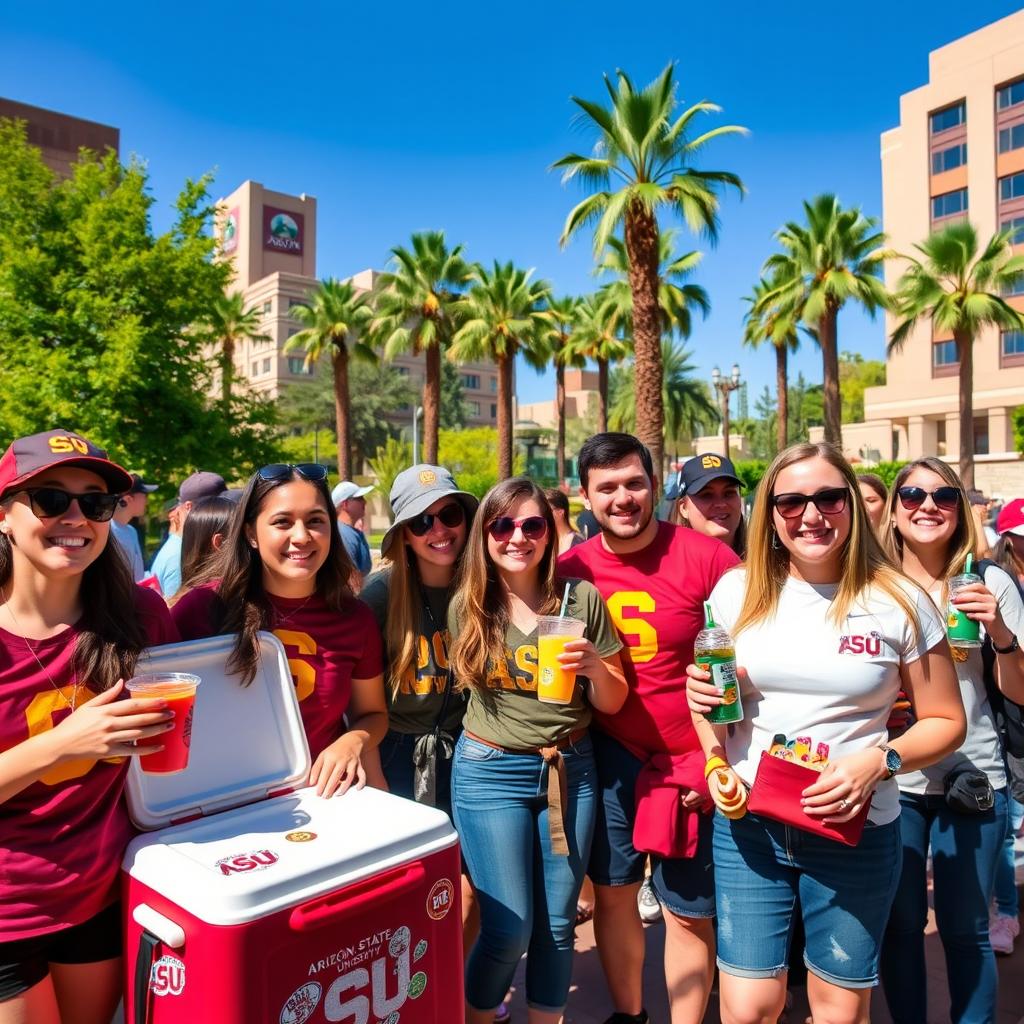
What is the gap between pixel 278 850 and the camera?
6.13 feet

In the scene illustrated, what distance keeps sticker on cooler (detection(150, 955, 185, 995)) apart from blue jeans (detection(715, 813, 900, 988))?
1.61m

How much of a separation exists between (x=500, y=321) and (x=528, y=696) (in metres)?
24.2

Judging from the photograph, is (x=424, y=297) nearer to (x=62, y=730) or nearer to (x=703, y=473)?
(x=703, y=473)

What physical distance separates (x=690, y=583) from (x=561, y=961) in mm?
1417

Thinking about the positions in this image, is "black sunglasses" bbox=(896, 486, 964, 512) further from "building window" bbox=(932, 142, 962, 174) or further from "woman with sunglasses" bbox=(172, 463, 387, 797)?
"building window" bbox=(932, 142, 962, 174)

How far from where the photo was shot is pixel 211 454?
1752 cm

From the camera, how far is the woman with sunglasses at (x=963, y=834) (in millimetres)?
2742

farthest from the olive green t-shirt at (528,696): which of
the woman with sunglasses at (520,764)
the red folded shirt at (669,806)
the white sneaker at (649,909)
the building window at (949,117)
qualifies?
the building window at (949,117)

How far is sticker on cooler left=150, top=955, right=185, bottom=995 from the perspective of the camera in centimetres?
168

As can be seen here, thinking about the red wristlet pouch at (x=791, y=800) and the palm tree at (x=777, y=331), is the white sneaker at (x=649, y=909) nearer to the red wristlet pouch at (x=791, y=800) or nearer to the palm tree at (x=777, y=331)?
the red wristlet pouch at (x=791, y=800)

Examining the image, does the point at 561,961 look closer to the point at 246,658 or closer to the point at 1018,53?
the point at 246,658

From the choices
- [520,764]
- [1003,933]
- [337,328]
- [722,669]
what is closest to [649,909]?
[1003,933]

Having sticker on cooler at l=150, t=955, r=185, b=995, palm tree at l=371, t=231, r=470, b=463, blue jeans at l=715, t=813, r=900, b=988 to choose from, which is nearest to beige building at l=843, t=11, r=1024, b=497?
palm tree at l=371, t=231, r=470, b=463

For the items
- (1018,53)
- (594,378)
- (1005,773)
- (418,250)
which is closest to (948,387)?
(1018,53)
